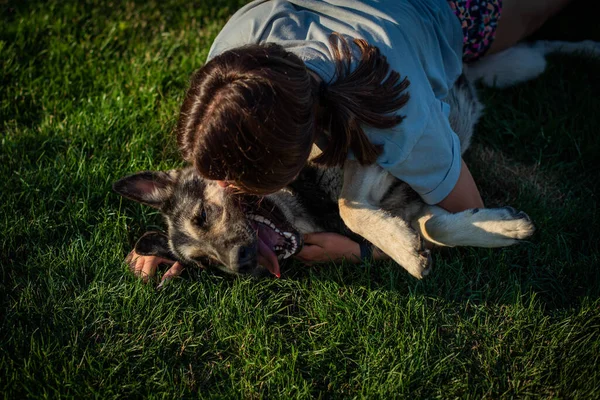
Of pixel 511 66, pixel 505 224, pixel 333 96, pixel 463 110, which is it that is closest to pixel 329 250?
pixel 505 224

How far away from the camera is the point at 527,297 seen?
9.51ft

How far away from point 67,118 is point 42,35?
1170 millimetres

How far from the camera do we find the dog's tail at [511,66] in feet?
13.5

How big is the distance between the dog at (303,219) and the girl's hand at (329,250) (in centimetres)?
11

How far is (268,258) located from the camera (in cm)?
301

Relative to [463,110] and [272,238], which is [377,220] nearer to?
[272,238]

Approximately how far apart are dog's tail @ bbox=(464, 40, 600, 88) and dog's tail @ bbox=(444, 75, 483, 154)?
436 mm

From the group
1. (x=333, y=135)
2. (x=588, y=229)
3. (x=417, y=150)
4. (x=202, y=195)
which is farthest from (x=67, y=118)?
(x=588, y=229)

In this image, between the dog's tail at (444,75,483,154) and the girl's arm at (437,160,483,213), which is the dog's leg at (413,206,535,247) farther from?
the dog's tail at (444,75,483,154)

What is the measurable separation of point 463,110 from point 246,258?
190 centimetres

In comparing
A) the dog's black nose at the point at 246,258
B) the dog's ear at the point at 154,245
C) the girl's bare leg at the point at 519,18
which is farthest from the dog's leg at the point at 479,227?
the girl's bare leg at the point at 519,18

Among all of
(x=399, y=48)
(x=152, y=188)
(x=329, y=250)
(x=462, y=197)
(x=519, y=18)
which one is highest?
(x=399, y=48)

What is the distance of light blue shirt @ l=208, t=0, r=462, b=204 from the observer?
8.38ft

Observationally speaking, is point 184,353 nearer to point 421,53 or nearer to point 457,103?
point 421,53
